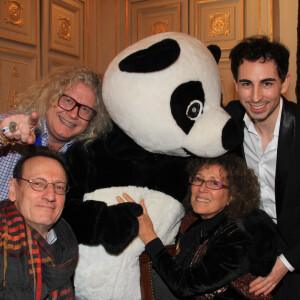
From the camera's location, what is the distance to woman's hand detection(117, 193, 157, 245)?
5.96ft

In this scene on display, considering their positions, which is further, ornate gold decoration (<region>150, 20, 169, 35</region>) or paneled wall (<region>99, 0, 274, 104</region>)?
ornate gold decoration (<region>150, 20, 169, 35</region>)

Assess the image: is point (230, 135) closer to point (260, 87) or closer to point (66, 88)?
point (260, 87)

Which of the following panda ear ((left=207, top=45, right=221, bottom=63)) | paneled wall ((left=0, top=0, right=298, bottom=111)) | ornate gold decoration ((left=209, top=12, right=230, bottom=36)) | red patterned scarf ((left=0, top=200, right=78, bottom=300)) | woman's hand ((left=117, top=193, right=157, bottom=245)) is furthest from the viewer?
ornate gold decoration ((left=209, top=12, right=230, bottom=36))

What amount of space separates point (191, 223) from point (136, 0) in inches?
139

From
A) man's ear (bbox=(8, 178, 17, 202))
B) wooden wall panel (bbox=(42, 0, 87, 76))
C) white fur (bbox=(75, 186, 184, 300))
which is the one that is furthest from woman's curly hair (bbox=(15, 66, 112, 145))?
wooden wall panel (bbox=(42, 0, 87, 76))

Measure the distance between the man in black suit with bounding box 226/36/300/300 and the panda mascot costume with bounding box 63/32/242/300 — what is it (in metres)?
0.21

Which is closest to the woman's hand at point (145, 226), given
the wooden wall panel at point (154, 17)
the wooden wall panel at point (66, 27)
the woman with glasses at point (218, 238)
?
the woman with glasses at point (218, 238)

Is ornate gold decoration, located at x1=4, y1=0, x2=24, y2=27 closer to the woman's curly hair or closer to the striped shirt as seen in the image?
the woman's curly hair

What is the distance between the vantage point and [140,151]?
1.87 metres

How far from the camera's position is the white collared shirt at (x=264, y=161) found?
198 cm

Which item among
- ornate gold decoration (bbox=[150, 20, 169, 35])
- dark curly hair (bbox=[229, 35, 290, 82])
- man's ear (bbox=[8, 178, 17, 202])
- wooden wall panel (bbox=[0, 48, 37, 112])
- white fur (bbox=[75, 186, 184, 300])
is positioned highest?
ornate gold decoration (bbox=[150, 20, 169, 35])

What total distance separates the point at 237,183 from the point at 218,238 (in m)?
0.33

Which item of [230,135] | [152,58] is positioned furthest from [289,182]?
[152,58]

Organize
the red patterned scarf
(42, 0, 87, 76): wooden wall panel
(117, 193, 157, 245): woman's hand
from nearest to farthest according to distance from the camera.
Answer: the red patterned scarf
(117, 193, 157, 245): woman's hand
(42, 0, 87, 76): wooden wall panel
